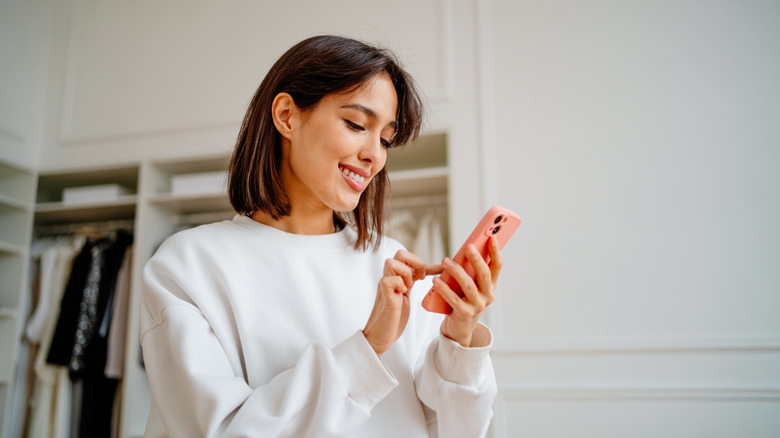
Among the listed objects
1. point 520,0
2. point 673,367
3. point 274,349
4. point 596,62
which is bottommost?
point 673,367

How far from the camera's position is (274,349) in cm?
100

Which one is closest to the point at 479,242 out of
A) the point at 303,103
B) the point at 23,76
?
the point at 303,103

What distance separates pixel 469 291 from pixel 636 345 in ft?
5.74

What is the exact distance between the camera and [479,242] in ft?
3.10

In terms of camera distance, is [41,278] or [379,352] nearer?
[379,352]

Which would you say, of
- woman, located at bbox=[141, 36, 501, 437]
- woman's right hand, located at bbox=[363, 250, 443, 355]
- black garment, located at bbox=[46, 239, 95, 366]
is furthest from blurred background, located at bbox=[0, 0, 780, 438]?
woman's right hand, located at bbox=[363, 250, 443, 355]

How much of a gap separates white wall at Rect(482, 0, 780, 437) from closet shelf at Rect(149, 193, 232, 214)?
4.67 feet

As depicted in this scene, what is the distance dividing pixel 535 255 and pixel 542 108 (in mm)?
648

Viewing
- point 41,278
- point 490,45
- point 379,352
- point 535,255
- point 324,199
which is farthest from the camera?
point 41,278

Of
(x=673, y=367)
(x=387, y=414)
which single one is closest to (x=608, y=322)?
(x=673, y=367)

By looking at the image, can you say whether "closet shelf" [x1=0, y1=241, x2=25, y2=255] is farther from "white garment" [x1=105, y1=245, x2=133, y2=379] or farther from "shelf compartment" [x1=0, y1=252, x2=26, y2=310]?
"white garment" [x1=105, y1=245, x2=133, y2=379]

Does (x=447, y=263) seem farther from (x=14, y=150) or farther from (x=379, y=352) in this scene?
(x=14, y=150)

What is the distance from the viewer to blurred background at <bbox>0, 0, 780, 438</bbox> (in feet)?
7.78

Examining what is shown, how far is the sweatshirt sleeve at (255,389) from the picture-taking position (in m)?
0.83
